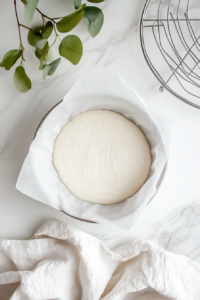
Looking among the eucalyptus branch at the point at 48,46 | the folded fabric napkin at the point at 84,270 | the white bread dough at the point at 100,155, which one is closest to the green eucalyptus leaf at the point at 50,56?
the eucalyptus branch at the point at 48,46

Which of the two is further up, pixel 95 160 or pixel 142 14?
pixel 142 14

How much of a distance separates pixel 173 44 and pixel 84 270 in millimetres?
533

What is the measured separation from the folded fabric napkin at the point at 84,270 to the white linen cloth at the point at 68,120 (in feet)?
0.26

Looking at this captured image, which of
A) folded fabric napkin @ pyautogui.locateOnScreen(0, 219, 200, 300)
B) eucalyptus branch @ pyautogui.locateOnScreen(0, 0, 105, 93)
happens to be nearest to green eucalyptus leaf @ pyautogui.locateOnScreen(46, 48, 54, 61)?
eucalyptus branch @ pyautogui.locateOnScreen(0, 0, 105, 93)

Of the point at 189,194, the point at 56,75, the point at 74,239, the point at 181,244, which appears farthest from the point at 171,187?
the point at 56,75

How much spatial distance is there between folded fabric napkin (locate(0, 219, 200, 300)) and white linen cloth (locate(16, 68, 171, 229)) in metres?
0.08

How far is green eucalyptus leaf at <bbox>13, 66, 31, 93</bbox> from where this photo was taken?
0.53 m

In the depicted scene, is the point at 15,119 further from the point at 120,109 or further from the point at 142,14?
the point at 142,14

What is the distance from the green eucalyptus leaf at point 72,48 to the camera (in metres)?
0.50

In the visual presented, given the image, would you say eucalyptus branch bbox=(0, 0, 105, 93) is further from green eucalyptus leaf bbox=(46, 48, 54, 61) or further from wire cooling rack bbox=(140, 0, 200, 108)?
wire cooling rack bbox=(140, 0, 200, 108)

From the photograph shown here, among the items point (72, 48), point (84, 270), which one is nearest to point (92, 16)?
point (72, 48)

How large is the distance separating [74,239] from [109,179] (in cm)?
16

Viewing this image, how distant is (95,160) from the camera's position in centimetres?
60

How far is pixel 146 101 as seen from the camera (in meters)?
0.62
